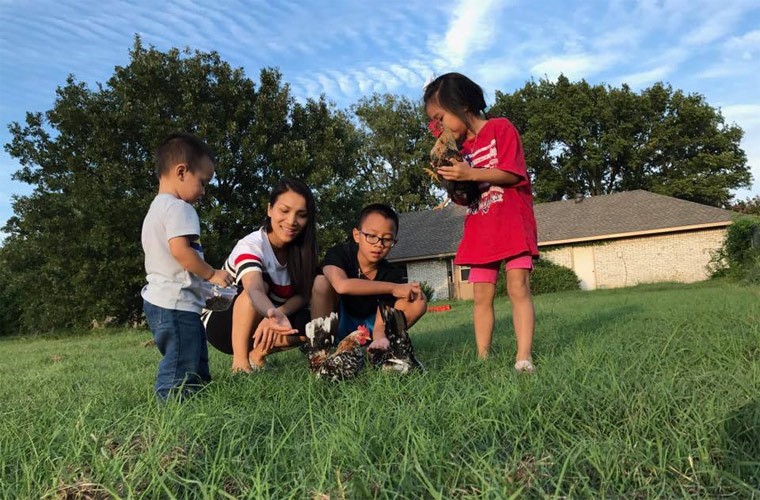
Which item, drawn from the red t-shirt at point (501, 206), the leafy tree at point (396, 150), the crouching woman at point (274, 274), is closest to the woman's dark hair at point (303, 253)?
the crouching woman at point (274, 274)

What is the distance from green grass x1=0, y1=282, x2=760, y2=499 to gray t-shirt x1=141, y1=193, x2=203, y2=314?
20.4 inches

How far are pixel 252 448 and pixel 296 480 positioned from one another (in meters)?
0.33

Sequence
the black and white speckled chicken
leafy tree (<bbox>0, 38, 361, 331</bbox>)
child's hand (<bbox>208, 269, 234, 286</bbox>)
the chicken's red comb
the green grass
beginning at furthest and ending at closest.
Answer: leafy tree (<bbox>0, 38, 361, 331</bbox>) → the chicken's red comb → the black and white speckled chicken → child's hand (<bbox>208, 269, 234, 286</bbox>) → the green grass

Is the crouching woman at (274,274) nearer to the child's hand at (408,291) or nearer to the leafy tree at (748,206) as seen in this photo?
the child's hand at (408,291)

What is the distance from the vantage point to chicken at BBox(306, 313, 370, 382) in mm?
2785

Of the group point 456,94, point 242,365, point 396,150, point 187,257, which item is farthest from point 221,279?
point 396,150

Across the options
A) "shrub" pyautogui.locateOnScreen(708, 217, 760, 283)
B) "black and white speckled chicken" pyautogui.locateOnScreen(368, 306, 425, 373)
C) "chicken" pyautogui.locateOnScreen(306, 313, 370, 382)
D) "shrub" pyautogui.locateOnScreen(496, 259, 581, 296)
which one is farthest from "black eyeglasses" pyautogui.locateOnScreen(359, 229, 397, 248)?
"shrub" pyautogui.locateOnScreen(496, 259, 581, 296)

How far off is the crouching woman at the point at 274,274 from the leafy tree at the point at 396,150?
37.4 metres

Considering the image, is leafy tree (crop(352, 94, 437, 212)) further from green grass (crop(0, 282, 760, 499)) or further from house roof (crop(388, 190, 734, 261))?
green grass (crop(0, 282, 760, 499))

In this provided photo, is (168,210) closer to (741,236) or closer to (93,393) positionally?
(93,393)

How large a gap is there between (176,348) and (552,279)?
2292cm

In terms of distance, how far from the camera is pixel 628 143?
131 feet

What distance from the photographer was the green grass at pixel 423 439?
135 cm

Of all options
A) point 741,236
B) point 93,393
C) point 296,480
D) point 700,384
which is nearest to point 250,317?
point 93,393
